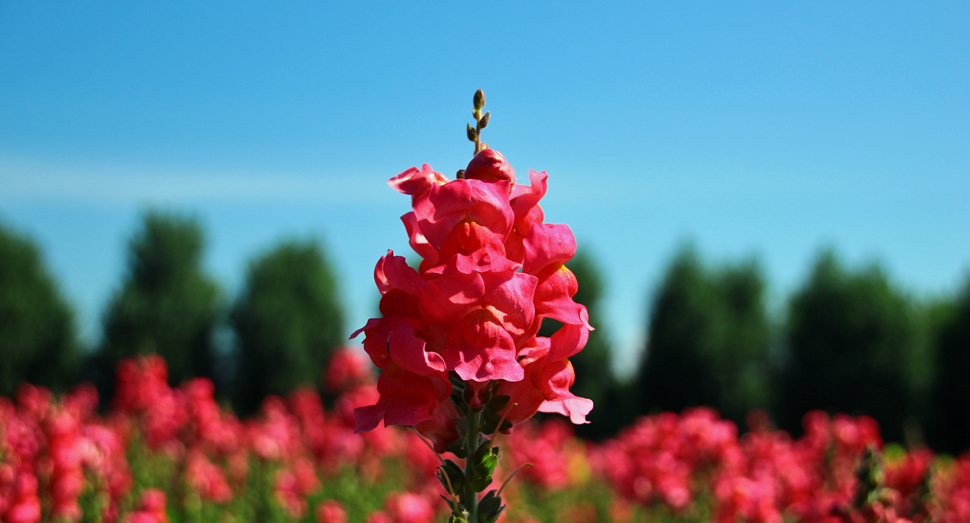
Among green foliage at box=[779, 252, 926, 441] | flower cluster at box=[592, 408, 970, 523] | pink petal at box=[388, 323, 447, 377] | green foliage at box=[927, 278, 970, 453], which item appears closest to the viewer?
pink petal at box=[388, 323, 447, 377]

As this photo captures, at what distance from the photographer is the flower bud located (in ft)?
4.56

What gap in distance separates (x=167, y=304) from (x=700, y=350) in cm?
1649

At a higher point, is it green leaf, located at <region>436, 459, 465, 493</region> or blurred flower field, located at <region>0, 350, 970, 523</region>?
green leaf, located at <region>436, 459, 465, 493</region>

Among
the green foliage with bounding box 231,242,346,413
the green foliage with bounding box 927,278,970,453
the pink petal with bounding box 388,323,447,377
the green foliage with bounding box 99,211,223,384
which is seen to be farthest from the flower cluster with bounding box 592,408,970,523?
the green foliage with bounding box 99,211,223,384

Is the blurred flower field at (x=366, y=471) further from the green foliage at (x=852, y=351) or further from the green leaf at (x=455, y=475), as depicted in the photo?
the green foliage at (x=852, y=351)

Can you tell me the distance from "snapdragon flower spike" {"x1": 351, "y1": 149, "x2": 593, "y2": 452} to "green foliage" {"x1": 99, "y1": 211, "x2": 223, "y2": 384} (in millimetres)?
22666

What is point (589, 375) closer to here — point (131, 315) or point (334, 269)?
point (334, 269)

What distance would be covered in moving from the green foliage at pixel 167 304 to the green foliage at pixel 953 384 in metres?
20.6

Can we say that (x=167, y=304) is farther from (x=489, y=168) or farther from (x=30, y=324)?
(x=489, y=168)

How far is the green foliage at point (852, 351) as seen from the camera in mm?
16375

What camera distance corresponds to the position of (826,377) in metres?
17.0

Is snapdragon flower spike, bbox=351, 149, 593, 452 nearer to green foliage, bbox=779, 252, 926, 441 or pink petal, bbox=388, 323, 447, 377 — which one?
pink petal, bbox=388, 323, 447, 377

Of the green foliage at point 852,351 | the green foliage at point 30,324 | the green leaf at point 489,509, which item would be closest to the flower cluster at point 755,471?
the green leaf at point 489,509

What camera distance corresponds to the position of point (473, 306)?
1.30 metres
